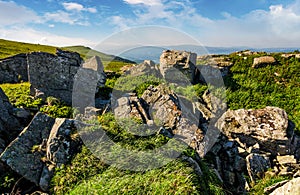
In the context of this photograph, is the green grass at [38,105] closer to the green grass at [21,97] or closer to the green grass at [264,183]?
the green grass at [21,97]

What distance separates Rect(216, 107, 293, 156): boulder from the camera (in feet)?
42.9

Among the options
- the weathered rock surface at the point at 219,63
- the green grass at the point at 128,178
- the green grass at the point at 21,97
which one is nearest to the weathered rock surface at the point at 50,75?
the green grass at the point at 21,97

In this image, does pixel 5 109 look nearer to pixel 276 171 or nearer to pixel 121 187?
pixel 121 187

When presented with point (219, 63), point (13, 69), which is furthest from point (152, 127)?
point (219, 63)

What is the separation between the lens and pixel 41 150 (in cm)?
836

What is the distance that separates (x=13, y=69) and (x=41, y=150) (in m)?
A: 12.7

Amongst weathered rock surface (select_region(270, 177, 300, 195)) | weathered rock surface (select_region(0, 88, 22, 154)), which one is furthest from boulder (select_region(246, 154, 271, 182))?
weathered rock surface (select_region(0, 88, 22, 154))

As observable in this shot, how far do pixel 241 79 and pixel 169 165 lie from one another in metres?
16.9

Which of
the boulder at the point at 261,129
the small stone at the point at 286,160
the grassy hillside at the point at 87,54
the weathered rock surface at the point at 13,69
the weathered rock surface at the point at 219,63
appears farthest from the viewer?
the grassy hillside at the point at 87,54

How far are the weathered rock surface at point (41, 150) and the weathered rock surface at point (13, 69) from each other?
1115 centimetres

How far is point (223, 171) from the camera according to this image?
11781 millimetres

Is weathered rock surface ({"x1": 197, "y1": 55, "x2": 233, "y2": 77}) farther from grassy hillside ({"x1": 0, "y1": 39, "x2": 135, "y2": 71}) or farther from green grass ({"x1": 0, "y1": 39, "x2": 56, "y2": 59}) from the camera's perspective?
green grass ({"x1": 0, "y1": 39, "x2": 56, "y2": 59})

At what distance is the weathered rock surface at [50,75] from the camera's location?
13898 millimetres

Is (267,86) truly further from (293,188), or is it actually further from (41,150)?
(41,150)
